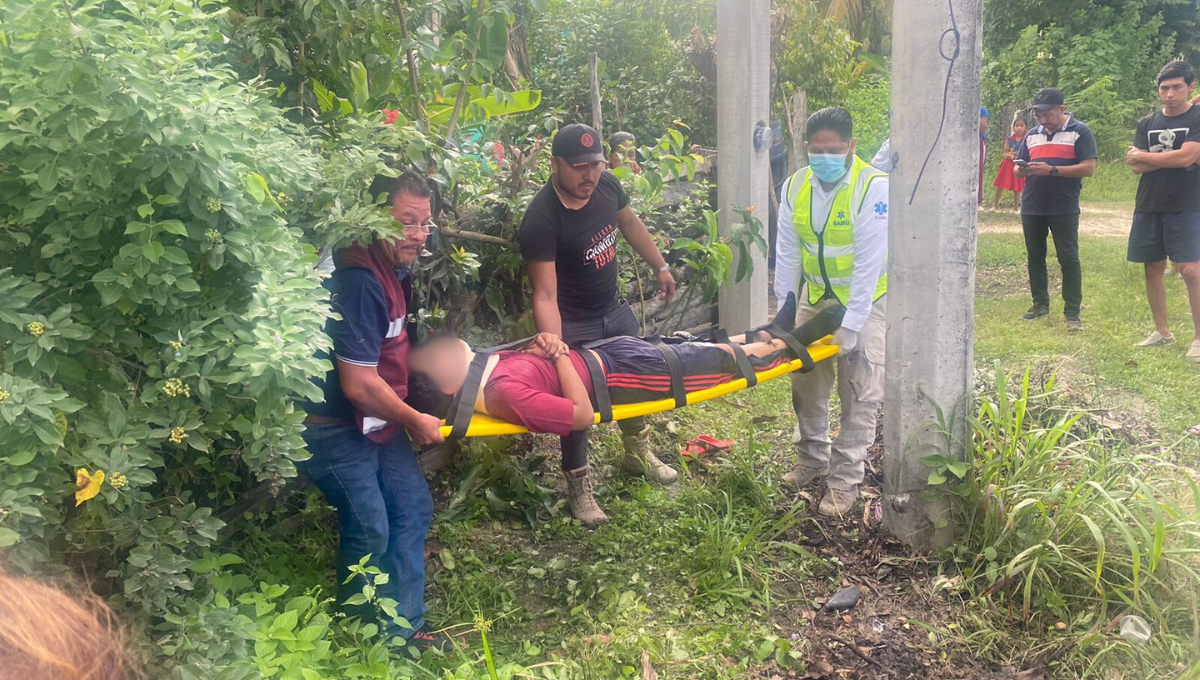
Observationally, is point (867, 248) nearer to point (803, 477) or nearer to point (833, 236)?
point (833, 236)

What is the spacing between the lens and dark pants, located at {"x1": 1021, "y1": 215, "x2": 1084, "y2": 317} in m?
6.97

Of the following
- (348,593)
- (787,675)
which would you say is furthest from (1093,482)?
(348,593)

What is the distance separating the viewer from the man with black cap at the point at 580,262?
3.96m

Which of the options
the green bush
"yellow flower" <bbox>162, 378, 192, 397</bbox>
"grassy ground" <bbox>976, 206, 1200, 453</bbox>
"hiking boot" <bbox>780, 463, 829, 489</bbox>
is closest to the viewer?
"yellow flower" <bbox>162, 378, 192, 397</bbox>

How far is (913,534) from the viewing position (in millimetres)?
3541

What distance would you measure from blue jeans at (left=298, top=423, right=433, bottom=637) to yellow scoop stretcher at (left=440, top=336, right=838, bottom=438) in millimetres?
247

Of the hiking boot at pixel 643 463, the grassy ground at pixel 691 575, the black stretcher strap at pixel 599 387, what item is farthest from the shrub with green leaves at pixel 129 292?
the hiking boot at pixel 643 463

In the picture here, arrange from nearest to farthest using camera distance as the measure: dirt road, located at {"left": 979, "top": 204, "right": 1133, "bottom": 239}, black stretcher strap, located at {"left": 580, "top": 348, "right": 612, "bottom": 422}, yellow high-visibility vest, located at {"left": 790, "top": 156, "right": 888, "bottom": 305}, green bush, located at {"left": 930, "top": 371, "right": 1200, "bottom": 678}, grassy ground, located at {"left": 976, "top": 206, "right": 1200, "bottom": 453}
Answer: green bush, located at {"left": 930, "top": 371, "right": 1200, "bottom": 678}
black stretcher strap, located at {"left": 580, "top": 348, "right": 612, "bottom": 422}
yellow high-visibility vest, located at {"left": 790, "top": 156, "right": 888, "bottom": 305}
grassy ground, located at {"left": 976, "top": 206, "right": 1200, "bottom": 453}
dirt road, located at {"left": 979, "top": 204, "right": 1133, "bottom": 239}

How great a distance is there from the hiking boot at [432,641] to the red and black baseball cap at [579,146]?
2090 millimetres

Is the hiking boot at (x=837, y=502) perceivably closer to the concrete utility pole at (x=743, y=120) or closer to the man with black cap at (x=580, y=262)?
the man with black cap at (x=580, y=262)

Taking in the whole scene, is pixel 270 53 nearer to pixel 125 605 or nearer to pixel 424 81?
pixel 424 81

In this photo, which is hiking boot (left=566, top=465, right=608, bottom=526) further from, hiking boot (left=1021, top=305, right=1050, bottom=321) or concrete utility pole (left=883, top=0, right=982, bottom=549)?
hiking boot (left=1021, top=305, right=1050, bottom=321)

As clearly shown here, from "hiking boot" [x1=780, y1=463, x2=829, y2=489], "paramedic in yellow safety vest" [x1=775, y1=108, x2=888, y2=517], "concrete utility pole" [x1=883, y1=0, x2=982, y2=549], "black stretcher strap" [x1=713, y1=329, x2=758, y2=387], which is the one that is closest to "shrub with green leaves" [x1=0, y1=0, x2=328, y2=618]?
"black stretcher strap" [x1=713, y1=329, x2=758, y2=387]

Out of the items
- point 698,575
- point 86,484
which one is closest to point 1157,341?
point 698,575
